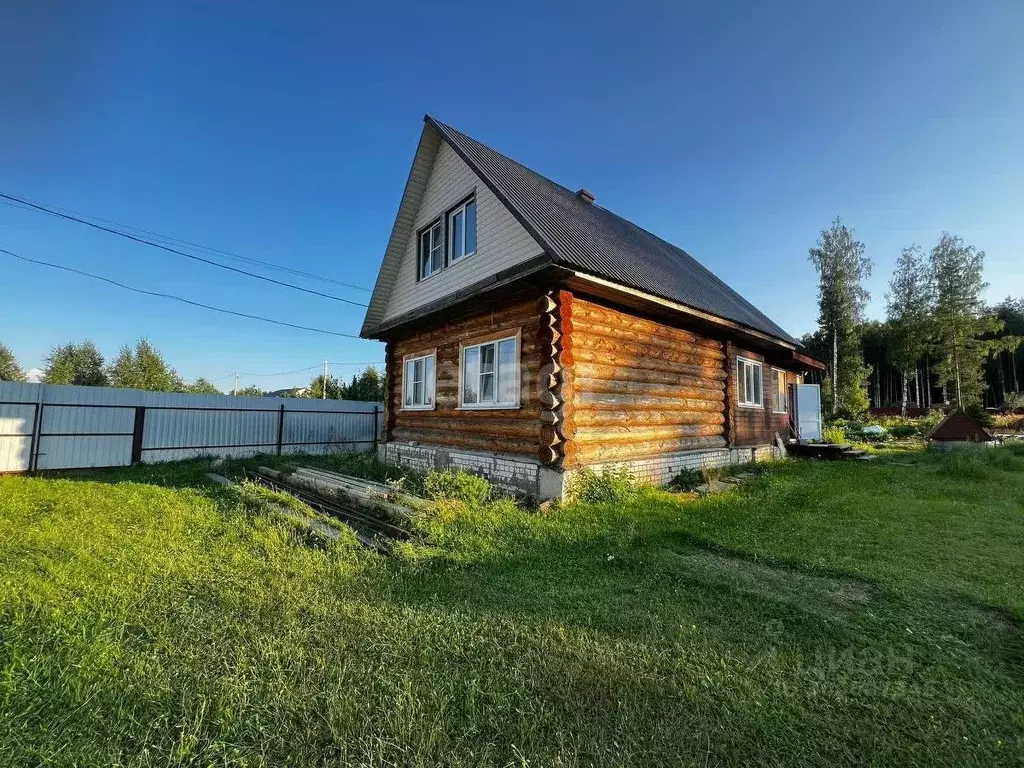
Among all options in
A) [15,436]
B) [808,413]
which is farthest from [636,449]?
[15,436]

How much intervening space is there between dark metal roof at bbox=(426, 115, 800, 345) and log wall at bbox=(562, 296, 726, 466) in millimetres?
758

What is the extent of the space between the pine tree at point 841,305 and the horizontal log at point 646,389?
25.9 meters

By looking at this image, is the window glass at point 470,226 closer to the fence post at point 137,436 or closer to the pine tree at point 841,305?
the fence post at point 137,436

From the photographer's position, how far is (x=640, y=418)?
28.7 feet

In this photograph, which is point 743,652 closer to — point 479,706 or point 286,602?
point 479,706

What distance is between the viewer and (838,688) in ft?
8.07

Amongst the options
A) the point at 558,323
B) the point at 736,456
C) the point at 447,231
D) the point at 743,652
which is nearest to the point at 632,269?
the point at 558,323

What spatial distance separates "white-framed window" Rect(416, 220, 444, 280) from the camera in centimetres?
1072

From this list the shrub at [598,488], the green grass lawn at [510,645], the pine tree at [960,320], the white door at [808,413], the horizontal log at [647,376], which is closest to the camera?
the green grass lawn at [510,645]

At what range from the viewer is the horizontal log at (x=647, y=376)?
25.8 feet

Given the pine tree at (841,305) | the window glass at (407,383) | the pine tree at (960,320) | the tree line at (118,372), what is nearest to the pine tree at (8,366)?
the tree line at (118,372)

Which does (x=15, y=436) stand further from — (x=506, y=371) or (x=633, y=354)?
(x=633, y=354)

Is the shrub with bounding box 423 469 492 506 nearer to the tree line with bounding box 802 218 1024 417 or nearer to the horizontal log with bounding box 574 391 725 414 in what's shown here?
the horizontal log with bounding box 574 391 725 414

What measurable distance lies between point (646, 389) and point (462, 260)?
4.73 metres
